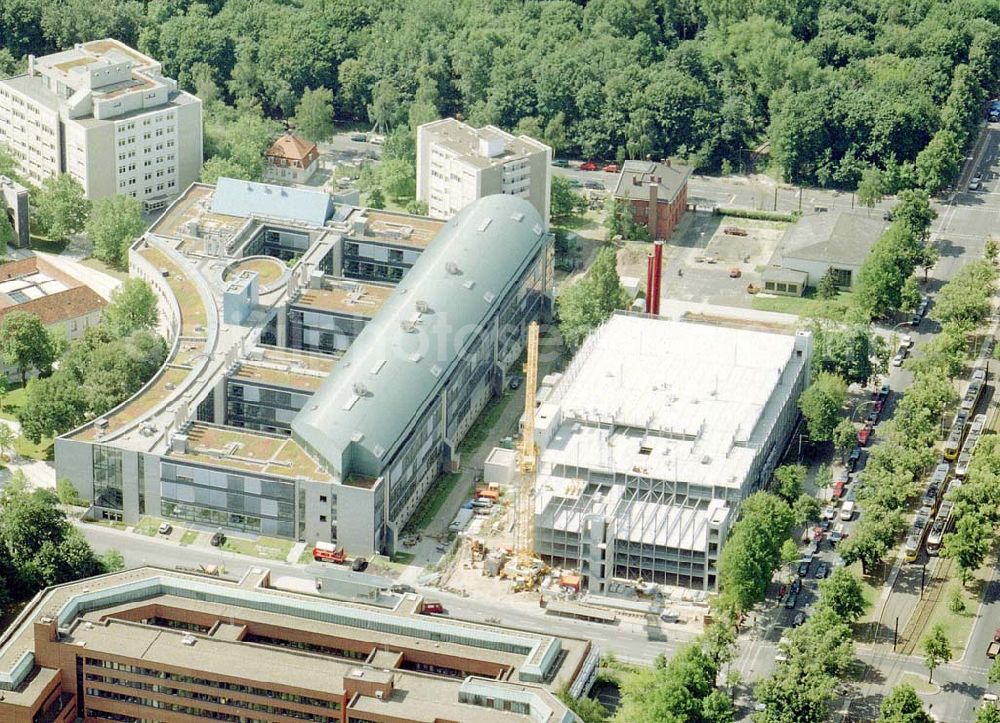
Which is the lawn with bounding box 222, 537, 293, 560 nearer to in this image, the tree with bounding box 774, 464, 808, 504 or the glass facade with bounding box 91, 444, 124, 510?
the glass facade with bounding box 91, 444, 124, 510

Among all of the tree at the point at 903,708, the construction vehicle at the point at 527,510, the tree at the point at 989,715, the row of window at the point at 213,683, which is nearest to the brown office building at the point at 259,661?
the row of window at the point at 213,683

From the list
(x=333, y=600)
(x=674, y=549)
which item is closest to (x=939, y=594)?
(x=674, y=549)

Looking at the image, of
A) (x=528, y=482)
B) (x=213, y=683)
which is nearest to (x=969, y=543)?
(x=528, y=482)

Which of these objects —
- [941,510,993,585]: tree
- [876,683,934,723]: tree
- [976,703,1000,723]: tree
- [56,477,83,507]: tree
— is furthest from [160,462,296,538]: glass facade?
[976,703,1000,723]: tree

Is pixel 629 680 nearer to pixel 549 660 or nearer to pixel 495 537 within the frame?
pixel 549 660

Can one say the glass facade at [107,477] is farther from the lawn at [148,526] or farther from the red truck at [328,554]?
the red truck at [328,554]
